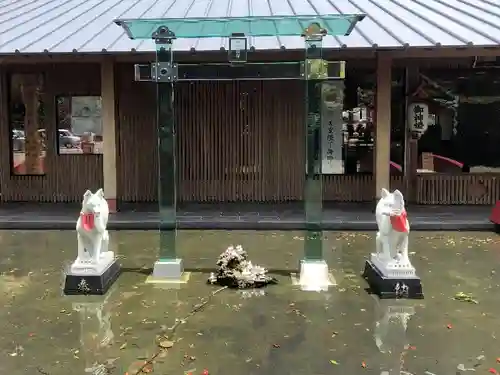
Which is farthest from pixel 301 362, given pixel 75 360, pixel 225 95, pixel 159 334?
pixel 225 95

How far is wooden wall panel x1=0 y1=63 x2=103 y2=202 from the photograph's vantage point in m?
12.8

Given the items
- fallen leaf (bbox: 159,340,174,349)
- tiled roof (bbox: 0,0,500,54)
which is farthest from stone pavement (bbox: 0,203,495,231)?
fallen leaf (bbox: 159,340,174,349)

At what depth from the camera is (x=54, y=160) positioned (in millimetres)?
12906

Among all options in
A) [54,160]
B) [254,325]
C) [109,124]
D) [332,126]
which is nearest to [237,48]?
[254,325]

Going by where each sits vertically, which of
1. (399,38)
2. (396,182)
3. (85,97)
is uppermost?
(399,38)

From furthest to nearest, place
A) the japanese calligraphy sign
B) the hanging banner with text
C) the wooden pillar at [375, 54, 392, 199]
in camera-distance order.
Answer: the hanging banner with text < the japanese calligraphy sign < the wooden pillar at [375, 54, 392, 199]

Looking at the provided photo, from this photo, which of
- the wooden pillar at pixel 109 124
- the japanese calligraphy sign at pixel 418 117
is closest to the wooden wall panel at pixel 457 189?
the japanese calligraphy sign at pixel 418 117

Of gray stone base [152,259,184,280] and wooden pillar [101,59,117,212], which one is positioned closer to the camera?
gray stone base [152,259,184,280]

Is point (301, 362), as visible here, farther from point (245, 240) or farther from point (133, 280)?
point (245, 240)

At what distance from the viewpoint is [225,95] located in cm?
1284

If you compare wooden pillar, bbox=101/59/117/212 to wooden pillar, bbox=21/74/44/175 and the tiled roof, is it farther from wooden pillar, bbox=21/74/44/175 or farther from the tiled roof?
wooden pillar, bbox=21/74/44/175

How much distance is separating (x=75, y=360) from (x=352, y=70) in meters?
9.42

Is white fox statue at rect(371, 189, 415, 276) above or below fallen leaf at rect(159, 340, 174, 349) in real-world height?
above

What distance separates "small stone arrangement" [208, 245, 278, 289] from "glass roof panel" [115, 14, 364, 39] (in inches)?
109
